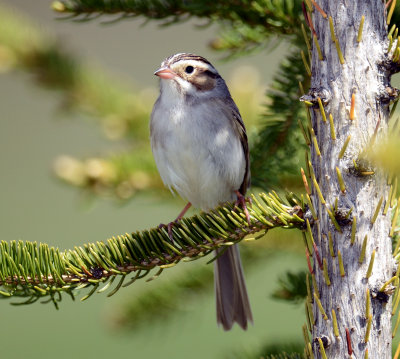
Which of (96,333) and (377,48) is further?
(96,333)

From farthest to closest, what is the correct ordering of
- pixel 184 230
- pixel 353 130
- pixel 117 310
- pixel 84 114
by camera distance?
pixel 84 114
pixel 117 310
pixel 184 230
pixel 353 130

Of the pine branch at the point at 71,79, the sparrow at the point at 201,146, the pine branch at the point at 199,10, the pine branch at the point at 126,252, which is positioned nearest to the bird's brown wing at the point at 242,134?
the sparrow at the point at 201,146

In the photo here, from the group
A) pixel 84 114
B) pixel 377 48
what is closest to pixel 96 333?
pixel 84 114

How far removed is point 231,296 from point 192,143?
0.77 m

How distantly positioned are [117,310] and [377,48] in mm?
1673

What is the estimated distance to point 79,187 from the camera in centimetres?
275

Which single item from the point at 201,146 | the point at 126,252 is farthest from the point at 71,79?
the point at 126,252

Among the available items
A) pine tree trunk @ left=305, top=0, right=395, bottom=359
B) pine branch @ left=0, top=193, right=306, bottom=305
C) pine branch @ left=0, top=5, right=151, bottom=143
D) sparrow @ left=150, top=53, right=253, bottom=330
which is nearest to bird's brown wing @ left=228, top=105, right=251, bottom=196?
sparrow @ left=150, top=53, right=253, bottom=330

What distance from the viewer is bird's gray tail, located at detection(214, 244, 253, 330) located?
2.83 m

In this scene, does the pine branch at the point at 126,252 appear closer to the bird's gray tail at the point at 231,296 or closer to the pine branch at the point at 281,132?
the pine branch at the point at 281,132

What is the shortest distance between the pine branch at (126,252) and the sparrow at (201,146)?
1.03 m

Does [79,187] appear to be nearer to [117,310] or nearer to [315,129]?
[117,310]

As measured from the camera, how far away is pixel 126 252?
5.83 feet

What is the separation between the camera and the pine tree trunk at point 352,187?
1586 millimetres
